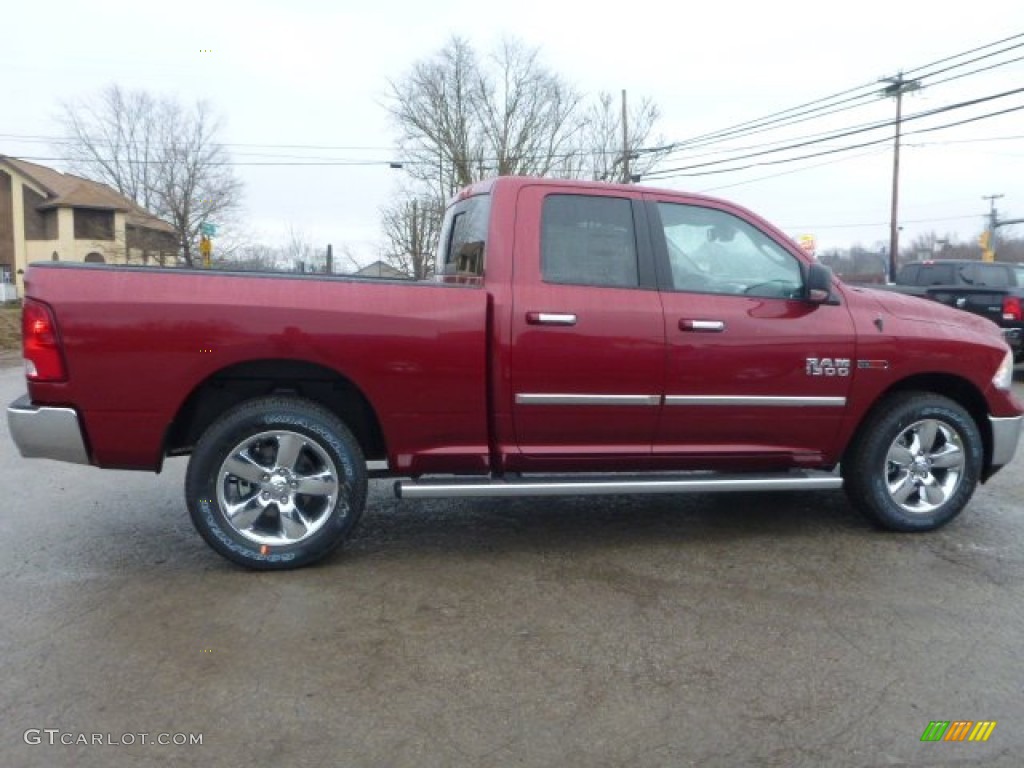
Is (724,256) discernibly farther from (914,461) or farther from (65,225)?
(65,225)

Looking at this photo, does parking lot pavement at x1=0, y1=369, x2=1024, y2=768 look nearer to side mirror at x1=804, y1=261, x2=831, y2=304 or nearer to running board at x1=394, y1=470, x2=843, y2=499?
running board at x1=394, y1=470, x2=843, y2=499

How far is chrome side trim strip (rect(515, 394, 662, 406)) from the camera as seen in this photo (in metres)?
4.47

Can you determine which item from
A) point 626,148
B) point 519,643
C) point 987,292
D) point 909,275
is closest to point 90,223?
point 626,148

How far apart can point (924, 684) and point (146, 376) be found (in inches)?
140

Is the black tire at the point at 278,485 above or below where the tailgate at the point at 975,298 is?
below

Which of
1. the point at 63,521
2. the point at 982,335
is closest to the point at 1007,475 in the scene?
the point at 982,335

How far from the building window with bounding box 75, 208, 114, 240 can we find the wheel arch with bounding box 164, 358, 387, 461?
5266 centimetres

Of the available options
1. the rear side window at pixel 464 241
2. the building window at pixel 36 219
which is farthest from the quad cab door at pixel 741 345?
the building window at pixel 36 219

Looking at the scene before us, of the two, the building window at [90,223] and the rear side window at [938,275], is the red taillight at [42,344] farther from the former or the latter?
the building window at [90,223]

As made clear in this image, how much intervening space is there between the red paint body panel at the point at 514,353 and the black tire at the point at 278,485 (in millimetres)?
259

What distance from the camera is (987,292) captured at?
12.5 m

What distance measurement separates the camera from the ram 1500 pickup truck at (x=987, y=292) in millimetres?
12336

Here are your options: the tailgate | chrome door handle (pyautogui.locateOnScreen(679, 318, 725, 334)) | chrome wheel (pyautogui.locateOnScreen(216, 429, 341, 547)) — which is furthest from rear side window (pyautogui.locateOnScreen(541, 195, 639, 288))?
the tailgate

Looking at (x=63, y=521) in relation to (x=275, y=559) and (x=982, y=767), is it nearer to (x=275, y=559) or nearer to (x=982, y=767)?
(x=275, y=559)
